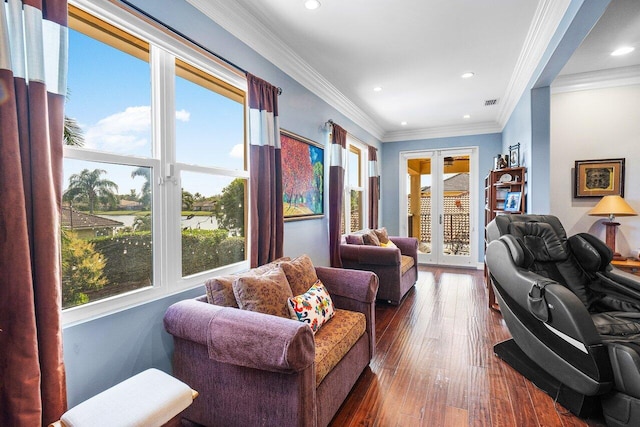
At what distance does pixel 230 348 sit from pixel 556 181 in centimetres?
420

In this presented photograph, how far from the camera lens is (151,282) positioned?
1860mm

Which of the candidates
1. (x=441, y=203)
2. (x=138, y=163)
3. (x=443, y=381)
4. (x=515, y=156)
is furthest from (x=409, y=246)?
(x=138, y=163)

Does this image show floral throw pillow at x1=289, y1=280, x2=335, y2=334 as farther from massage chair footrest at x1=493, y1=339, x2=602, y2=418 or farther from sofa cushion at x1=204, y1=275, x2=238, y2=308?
massage chair footrest at x1=493, y1=339, x2=602, y2=418

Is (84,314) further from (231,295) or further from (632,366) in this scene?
(632,366)

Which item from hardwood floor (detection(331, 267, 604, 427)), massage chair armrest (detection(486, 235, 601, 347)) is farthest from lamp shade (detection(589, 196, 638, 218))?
massage chair armrest (detection(486, 235, 601, 347))

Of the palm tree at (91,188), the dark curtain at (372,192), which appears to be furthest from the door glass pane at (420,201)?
the palm tree at (91,188)

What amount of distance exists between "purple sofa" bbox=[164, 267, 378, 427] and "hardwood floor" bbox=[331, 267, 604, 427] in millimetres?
353

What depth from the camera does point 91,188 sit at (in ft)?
5.19

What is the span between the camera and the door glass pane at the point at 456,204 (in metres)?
6.19

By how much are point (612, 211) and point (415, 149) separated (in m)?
3.60

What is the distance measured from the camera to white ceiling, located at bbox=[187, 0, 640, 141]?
227 cm

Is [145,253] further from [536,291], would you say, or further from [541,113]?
[541,113]

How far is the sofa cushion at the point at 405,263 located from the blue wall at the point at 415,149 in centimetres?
213

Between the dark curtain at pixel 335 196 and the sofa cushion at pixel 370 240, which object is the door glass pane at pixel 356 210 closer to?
the sofa cushion at pixel 370 240
